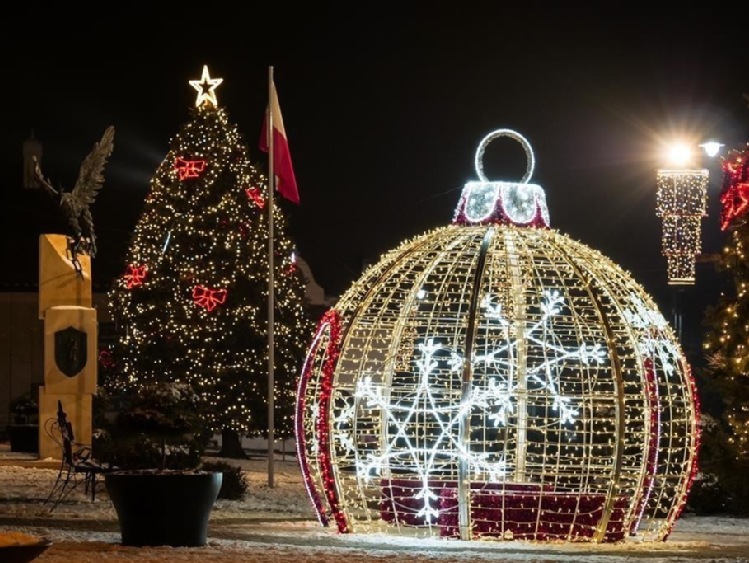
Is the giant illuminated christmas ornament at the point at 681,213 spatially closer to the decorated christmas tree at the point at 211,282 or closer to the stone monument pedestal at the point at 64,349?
the stone monument pedestal at the point at 64,349

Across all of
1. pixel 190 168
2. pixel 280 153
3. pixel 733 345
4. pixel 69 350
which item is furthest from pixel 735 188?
pixel 190 168

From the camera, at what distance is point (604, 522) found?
15844 millimetres

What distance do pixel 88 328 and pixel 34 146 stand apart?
24915 mm

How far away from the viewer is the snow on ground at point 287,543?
13.4m

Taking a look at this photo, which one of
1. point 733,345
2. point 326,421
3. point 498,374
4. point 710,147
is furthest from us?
point 733,345

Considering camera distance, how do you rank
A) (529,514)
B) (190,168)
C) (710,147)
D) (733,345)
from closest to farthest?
(529,514) → (710,147) → (733,345) → (190,168)

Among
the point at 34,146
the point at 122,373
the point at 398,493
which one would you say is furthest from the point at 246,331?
the point at 34,146

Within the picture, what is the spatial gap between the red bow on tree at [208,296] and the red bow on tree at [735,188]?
14533 mm

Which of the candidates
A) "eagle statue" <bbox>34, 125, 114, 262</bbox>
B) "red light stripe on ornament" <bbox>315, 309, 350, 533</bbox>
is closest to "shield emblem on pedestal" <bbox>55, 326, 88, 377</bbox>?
"eagle statue" <bbox>34, 125, 114, 262</bbox>

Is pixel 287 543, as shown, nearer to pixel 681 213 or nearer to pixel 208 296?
pixel 681 213

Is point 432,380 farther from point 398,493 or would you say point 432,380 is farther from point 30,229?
point 30,229

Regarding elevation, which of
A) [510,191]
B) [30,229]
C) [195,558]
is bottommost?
[195,558]

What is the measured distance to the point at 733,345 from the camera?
21.5 meters

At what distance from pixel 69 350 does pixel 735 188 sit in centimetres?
1242
